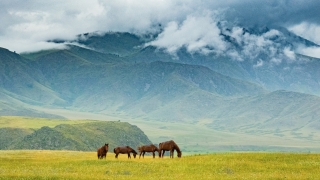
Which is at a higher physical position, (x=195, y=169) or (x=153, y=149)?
(x=153, y=149)

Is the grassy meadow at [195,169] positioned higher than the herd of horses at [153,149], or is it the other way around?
the herd of horses at [153,149]

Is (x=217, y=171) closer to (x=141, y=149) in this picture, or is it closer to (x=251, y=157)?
(x=251, y=157)

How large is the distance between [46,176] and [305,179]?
23.7m

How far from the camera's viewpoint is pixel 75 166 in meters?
49.4

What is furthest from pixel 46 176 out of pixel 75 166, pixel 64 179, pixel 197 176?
pixel 197 176

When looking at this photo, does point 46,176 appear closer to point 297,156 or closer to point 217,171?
point 217,171

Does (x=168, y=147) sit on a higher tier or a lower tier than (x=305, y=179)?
higher

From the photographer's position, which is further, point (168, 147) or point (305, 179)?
point (168, 147)

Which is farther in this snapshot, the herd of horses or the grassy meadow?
the herd of horses

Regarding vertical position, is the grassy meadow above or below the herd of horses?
below

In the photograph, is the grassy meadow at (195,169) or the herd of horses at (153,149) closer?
the grassy meadow at (195,169)

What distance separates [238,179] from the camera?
3903 cm

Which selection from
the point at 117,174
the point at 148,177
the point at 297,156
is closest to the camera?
the point at 148,177

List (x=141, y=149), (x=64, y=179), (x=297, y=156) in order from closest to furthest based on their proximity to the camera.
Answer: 1. (x=64, y=179)
2. (x=297, y=156)
3. (x=141, y=149)
